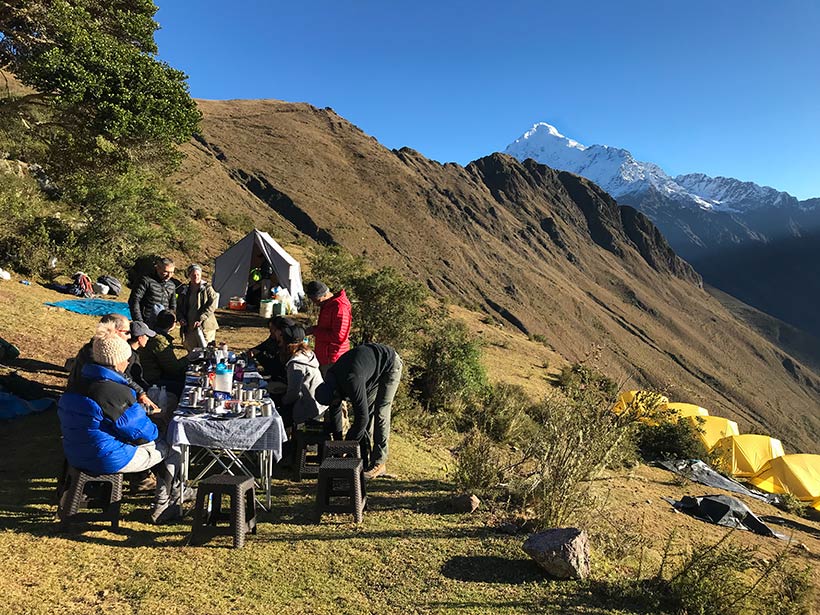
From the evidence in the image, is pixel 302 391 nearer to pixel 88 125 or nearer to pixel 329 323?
pixel 329 323

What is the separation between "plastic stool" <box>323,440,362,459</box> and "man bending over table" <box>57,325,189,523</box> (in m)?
1.51

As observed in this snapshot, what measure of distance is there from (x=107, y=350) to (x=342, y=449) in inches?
83.7

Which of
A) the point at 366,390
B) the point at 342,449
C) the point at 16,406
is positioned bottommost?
the point at 342,449

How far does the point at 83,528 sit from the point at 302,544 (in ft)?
5.36

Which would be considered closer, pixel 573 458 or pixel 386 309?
pixel 573 458

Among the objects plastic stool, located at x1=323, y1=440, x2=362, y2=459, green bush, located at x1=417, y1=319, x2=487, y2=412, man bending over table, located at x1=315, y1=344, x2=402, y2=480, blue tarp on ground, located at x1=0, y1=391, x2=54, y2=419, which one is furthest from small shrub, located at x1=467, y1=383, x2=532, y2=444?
blue tarp on ground, located at x1=0, y1=391, x2=54, y2=419

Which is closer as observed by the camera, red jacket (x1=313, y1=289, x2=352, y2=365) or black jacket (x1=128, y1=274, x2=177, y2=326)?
red jacket (x1=313, y1=289, x2=352, y2=365)

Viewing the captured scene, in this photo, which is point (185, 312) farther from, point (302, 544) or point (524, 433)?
point (524, 433)

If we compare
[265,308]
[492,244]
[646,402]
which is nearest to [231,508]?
[646,402]

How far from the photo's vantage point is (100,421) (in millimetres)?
3299

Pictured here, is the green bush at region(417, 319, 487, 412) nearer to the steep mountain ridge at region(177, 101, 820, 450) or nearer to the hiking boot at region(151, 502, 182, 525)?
the hiking boot at region(151, 502, 182, 525)

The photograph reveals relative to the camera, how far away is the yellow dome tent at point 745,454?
14.1 meters

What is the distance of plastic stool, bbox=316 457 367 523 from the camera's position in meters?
4.07

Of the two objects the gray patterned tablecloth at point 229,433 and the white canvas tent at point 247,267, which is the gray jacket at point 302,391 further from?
the white canvas tent at point 247,267
